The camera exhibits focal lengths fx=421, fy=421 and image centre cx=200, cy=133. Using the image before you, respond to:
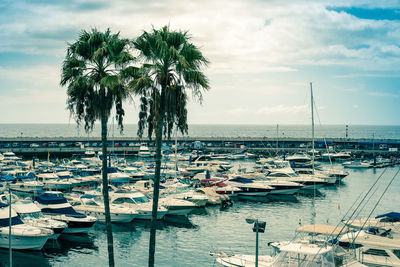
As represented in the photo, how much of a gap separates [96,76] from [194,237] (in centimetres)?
2558

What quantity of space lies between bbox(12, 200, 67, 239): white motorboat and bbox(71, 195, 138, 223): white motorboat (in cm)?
704

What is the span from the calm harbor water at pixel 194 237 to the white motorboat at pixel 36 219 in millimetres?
1720

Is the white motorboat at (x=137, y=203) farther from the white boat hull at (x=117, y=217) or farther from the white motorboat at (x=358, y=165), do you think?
the white motorboat at (x=358, y=165)

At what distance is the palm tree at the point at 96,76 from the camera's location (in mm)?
18639

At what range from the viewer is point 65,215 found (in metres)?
39.9

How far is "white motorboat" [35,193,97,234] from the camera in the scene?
39031mm

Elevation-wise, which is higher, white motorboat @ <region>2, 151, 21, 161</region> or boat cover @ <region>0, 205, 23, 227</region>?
white motorboat @ <region>2, 151, 21, 161</region>

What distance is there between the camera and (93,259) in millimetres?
33906

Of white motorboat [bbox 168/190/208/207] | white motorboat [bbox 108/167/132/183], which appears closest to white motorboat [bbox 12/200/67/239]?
white motorboat [bbox 168/190/208/207]

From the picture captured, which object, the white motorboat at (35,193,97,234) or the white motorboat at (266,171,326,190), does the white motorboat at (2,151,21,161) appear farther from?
the white motorboat at (266,171,326,190)

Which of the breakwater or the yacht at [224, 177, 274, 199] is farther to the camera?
the breakwater

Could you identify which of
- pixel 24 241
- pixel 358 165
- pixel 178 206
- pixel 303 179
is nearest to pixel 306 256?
pixel 24 241

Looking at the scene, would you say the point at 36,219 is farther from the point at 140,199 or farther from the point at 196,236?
the point at 196,236

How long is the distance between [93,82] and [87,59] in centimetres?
114
